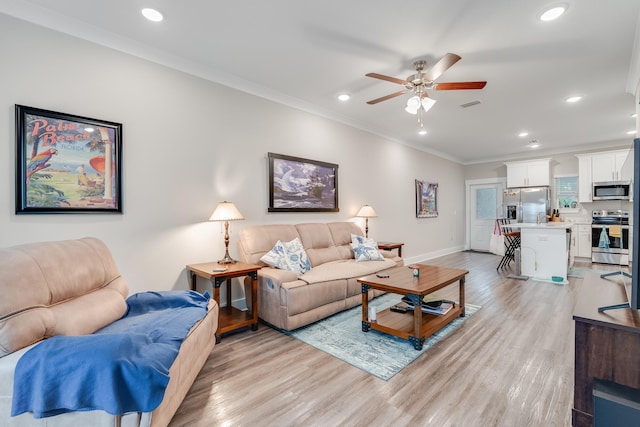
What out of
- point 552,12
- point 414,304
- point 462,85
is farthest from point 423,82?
point 414,304

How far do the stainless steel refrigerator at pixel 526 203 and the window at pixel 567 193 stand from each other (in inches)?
Result: 18.8

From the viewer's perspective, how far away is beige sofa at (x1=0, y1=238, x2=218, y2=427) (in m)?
1.22

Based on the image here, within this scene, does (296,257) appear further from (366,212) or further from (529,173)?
(529,173)

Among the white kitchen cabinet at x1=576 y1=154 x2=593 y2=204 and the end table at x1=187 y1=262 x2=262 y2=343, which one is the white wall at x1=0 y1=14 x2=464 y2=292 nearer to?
the end table at x1=187 y1=262 x2=262 y2=343

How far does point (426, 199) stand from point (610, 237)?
378 cm

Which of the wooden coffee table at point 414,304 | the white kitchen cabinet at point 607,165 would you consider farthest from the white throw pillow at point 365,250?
the white kitchen cabinet at point 607,165

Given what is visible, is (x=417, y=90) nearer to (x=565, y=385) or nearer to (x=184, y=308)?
(x=565, y=385)

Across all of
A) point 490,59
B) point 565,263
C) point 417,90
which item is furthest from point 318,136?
point 565,263

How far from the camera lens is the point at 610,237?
19.9ft

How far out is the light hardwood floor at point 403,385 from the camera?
66.4 inches

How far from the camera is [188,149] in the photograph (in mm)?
3051

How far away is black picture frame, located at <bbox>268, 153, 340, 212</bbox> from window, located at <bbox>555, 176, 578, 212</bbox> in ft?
19.9

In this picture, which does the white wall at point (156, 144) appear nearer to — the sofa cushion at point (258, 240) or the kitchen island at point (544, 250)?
the sofa cushion at point (258, 240)

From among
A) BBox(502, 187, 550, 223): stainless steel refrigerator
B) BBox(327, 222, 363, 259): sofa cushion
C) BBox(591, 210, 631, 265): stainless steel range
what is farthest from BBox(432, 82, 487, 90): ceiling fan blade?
BBox(591, 210, 631, 265): stainless steel range
